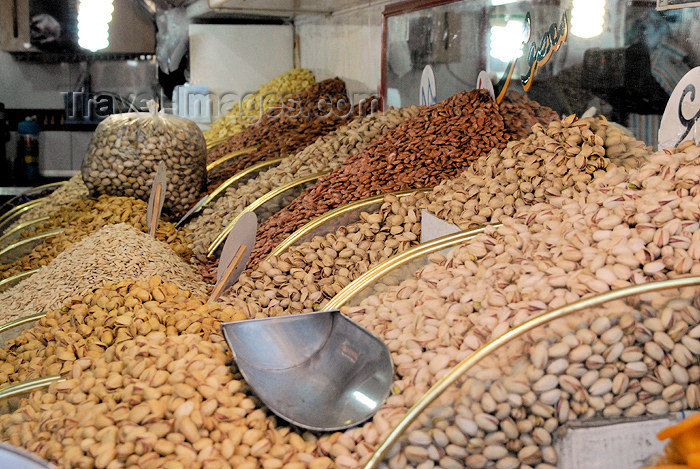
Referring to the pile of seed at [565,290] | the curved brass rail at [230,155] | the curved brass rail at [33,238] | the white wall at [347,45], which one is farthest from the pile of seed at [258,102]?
the pile of seed at [565,290]

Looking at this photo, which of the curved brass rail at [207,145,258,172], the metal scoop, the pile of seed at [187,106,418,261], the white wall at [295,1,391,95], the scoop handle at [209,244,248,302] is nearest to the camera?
the metal scoop

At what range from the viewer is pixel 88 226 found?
2.51 m

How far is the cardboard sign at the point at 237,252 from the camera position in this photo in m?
1.62

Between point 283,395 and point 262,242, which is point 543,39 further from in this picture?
point 283,395

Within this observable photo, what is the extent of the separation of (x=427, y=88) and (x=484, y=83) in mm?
447

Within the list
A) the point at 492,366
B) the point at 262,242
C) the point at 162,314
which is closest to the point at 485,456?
the point at 492,366

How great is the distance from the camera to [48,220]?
2.77 metres

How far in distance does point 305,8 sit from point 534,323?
337 cm

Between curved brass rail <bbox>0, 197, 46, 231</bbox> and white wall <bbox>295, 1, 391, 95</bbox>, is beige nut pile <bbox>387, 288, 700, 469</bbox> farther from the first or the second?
curved brass rail <bbox>0, 197, 46, 231</bbox>

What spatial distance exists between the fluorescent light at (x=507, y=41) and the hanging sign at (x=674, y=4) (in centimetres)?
61

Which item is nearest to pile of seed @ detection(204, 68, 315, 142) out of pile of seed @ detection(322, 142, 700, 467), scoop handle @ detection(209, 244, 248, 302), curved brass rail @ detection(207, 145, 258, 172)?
curved brass rail @ detection(207, 145, 258, 172)

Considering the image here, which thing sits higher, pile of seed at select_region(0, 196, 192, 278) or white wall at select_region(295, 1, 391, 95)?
white wall at select_region(295, 1, 391, 95)

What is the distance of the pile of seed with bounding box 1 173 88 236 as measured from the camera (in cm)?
300

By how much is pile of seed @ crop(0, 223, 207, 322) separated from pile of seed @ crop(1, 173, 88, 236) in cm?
96
